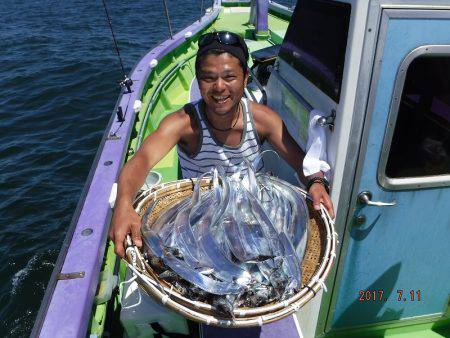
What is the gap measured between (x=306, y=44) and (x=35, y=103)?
35.1 ft

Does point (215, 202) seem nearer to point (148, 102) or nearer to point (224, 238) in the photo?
point (224, 238)

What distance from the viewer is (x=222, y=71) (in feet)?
8.25

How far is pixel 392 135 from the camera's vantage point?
2.13 metres

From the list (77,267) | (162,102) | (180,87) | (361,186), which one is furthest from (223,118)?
(180,87)

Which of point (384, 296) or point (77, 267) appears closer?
point (77, 267)

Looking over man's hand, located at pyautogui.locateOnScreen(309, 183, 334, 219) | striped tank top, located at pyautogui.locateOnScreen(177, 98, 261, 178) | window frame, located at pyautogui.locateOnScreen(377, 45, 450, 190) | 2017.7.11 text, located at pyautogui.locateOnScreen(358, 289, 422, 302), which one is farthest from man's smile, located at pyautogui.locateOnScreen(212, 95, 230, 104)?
2017.7.11 text, located at pyautogui.locateOnScreen(358, 289, 422, 302)

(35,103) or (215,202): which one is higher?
(215,202)

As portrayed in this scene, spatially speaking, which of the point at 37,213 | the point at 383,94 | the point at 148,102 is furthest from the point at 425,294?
the point at 37,213

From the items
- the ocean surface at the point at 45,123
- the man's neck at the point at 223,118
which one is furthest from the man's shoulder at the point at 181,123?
the ocean surface at the point at 45,123

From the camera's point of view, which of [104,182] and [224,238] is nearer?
[224,238]

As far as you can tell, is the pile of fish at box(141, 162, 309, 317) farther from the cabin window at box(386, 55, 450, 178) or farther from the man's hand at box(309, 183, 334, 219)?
the cabin window at box(386, 55, 450, 178)

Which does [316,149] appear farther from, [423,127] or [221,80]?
[221,80]

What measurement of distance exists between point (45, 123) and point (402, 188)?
1004cm

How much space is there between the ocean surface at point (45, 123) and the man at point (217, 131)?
154 inches
